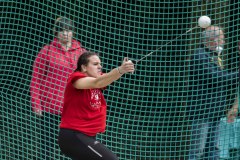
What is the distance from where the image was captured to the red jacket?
8055 millimetres

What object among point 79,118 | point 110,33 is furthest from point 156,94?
point 79,118

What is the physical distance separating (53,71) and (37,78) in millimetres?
173

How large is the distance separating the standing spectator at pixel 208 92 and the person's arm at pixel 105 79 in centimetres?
198

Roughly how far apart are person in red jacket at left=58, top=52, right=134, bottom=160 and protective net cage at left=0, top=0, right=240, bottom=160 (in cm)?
140

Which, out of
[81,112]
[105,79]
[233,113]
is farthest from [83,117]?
[233,113]

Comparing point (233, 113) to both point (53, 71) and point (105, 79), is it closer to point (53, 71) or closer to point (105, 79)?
point (53, 71)

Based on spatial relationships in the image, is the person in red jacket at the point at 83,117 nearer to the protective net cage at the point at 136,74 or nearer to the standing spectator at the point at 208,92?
the protective net cage at the point at 136,74

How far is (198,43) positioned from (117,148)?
1354mm

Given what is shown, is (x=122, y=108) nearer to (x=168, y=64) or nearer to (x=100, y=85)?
(x=168, y=64)

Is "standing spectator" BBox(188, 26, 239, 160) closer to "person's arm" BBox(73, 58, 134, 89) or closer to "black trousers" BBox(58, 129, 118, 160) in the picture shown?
"black trousers" BBox(58, 129, 118, 160)

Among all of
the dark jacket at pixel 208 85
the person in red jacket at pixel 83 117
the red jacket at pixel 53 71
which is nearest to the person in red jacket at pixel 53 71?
the red jacket at pixel 53 71

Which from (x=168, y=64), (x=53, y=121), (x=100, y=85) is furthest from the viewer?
(x=168, y=64)

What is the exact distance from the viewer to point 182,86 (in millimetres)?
8383

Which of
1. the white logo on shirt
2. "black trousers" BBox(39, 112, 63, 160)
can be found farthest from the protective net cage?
the white logo on shirt
